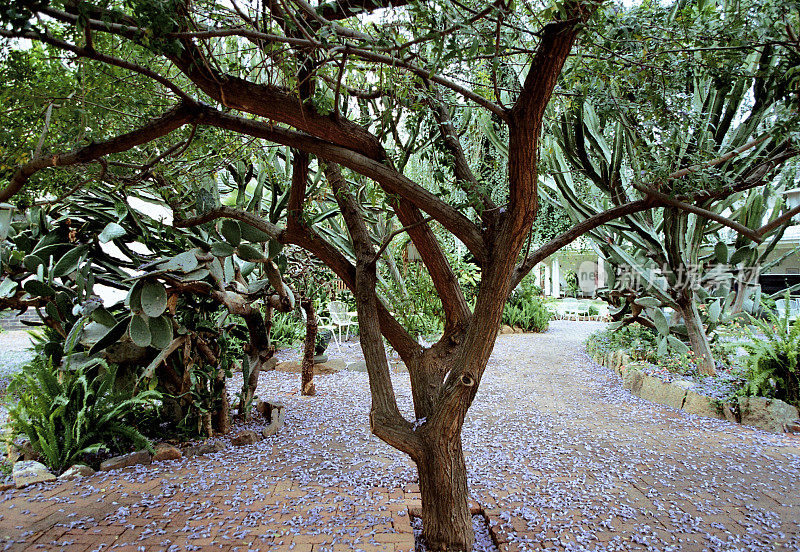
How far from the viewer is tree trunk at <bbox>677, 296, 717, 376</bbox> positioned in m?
4.74

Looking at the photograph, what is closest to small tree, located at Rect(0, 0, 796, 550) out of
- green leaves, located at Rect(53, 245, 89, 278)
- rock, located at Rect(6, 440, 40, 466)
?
green leaves, located at Rect(53, 245, 89, 278)

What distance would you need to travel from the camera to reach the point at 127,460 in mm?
2896

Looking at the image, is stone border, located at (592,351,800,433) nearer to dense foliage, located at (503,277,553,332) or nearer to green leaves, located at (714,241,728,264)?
green leaves, located at (714,241,728,264)

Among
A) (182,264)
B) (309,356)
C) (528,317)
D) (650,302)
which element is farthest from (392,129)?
(528,317)

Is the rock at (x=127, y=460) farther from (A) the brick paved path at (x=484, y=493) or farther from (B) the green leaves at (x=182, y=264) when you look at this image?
(B) the green leaves at (x=182, y=264)

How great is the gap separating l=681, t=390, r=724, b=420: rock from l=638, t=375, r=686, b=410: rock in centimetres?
6

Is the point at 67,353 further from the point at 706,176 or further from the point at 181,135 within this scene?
the point at 706,176

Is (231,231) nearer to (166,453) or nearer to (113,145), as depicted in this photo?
(113,145)

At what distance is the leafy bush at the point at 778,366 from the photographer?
3791mm

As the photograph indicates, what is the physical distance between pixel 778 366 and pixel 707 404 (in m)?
0.61

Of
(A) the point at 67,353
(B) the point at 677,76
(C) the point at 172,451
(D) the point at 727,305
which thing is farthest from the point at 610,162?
(A) the point at 67,353

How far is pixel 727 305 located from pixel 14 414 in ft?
20.8

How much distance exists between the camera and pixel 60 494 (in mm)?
2500

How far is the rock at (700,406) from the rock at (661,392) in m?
0.06
